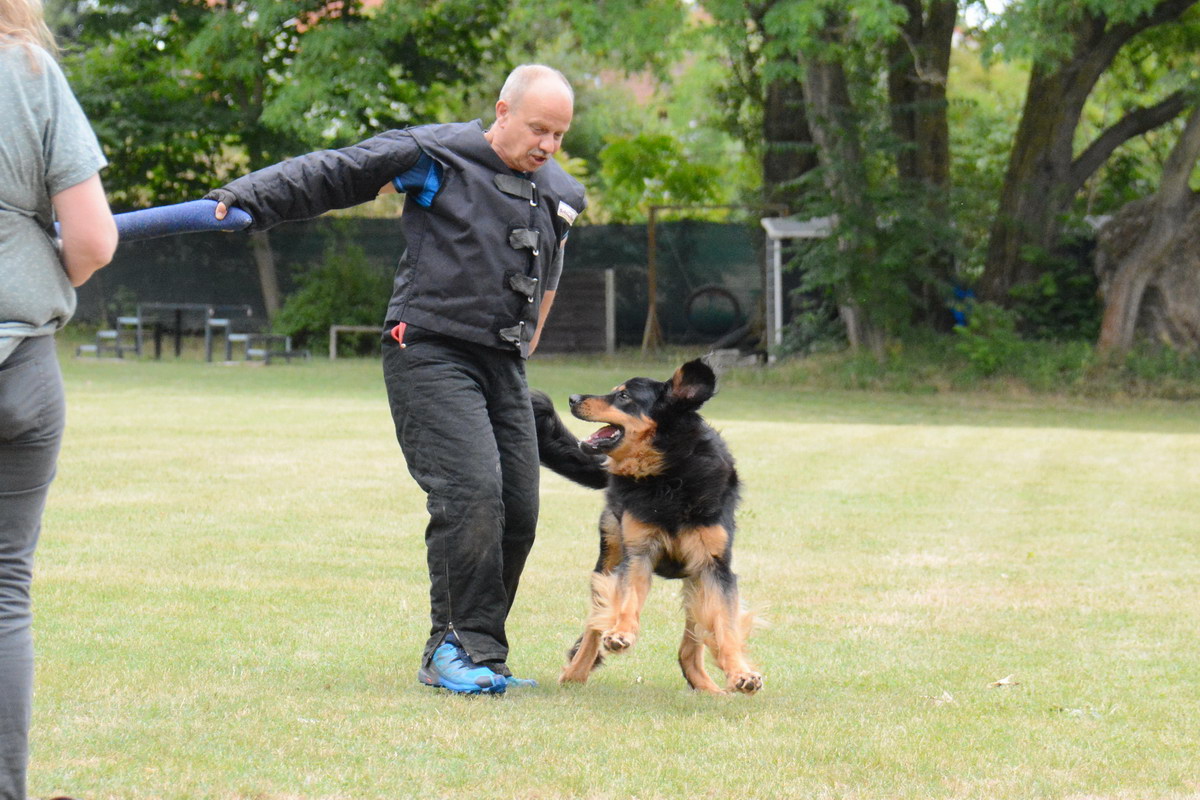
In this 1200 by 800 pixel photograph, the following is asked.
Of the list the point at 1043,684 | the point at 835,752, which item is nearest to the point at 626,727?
the point at 835,752

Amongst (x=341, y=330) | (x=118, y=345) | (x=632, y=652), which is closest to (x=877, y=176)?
(x=341, y=330)

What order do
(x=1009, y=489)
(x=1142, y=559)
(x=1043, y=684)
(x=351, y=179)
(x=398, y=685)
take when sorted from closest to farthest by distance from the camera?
(x=351, y=179)
(x=398, y=685)
(x=1043, y=684)
(x=1142, y=559)
(x=1009, y=489)

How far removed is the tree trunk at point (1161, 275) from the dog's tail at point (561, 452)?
1689 cm

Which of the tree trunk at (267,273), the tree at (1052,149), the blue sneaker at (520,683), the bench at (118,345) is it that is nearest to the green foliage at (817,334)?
the tree at (1052,149)

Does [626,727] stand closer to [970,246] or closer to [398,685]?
[398,685]

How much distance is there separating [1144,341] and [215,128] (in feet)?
57.5

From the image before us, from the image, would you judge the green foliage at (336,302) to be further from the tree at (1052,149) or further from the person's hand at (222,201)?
the person's hand at (222,201)

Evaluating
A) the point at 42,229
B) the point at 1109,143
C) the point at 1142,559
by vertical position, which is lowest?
the point at 1142,559

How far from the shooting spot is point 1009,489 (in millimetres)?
11328

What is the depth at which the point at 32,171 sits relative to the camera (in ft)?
9.91

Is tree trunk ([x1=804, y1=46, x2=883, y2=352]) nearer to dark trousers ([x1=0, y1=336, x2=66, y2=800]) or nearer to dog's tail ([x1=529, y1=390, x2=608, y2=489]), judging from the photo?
dog's tail ([x1=529, y1=390, x2=608, y2=489])


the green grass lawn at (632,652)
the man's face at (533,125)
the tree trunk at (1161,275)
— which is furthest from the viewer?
the tree trunk at (1161,275)

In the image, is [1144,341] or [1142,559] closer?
[1142,559]

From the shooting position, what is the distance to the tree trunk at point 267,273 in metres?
28.6
